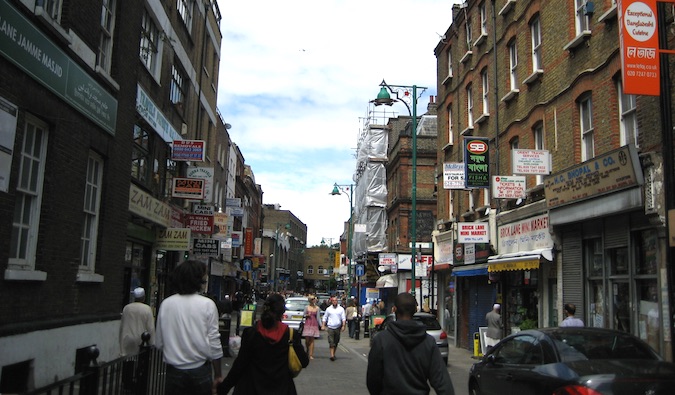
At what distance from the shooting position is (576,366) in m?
6.96

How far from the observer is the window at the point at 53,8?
970cm

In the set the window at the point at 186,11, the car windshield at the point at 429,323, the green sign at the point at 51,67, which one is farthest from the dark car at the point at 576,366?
the window at the point at 186,11

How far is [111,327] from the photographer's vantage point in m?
12.7

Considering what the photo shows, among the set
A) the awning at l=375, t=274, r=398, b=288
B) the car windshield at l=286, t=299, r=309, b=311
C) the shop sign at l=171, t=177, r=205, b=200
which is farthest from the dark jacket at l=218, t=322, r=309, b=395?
the awning at l=375, t=274, r=398, b=288

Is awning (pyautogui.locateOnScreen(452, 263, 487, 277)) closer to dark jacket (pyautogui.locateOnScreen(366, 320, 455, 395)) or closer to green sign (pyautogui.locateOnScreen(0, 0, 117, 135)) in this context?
green sign (pyautogui.locateOnScreen(0, 0, 117, 135))

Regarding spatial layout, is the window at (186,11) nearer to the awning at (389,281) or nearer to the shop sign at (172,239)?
the shop sign at (172,239)

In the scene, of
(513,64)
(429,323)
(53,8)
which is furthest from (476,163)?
(53,8)

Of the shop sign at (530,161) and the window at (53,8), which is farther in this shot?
the shop sign at (530,161)

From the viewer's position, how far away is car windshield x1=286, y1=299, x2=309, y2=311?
2740 cm

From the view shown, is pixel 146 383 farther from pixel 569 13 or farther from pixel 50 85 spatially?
pixel 569 13

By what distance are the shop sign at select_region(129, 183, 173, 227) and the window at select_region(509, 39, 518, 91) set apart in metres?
11.1

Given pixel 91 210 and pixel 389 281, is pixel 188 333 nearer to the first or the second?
pixel 91 210

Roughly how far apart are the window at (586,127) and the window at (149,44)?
11.0 meters

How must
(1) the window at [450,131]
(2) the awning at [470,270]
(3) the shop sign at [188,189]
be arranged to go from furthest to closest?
(1) the window at [450,131]
(2) the awning at [470,270]
(3) the shop sign at [188,189]
